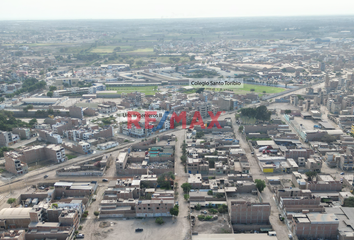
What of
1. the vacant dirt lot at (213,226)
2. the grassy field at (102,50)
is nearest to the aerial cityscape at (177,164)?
the vacant dirt lot at (213,226)

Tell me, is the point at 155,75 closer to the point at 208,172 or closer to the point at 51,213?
the point at 208,172

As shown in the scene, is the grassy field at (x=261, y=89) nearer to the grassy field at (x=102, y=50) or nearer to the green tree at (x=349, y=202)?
the green tree at (x=349, y=202)

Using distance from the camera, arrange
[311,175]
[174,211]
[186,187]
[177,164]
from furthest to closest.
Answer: [177,164]
[311,175]
[186,187]
[174,211]

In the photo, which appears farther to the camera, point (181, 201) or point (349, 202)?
point (181, 201)

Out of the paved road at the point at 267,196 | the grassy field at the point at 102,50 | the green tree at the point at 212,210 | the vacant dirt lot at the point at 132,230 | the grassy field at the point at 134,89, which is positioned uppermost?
the grassy field at the point at 102,50

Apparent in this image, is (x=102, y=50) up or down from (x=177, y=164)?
up

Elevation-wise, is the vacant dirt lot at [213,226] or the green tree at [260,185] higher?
the green tree at [260,185]

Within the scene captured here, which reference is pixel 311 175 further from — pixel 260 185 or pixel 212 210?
pixel 212 210

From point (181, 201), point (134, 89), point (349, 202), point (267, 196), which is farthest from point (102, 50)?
point (349, 202)

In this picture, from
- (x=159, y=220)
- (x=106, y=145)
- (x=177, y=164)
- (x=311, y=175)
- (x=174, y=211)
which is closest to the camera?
(x=159, y=220)

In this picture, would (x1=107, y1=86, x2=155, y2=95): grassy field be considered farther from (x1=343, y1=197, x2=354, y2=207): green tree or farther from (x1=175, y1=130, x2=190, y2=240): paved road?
(x1=343, y1=197, x2=354, y2=207): green tree

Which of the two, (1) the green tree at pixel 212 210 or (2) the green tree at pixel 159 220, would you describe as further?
(1) the green tree at pixel 212 210

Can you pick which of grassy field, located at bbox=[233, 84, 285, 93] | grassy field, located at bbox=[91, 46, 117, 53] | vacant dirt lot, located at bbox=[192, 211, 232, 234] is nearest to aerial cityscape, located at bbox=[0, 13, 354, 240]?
vacant dirt lot, located at bbox=[192, 211, 232, 234]
